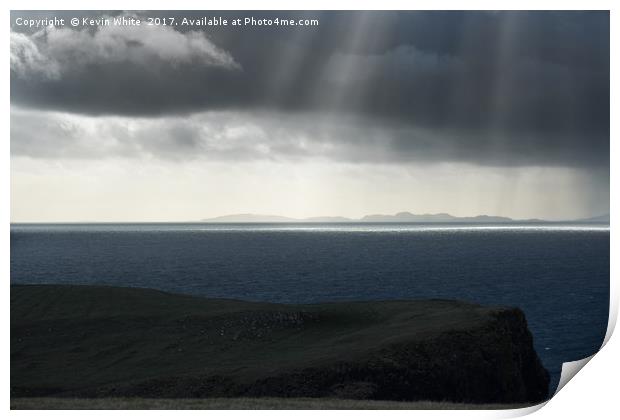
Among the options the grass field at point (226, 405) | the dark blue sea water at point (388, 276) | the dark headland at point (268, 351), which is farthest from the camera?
the dark blue sea water at point (388, 276)

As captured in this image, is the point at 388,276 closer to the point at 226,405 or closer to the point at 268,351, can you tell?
the point at 268,351

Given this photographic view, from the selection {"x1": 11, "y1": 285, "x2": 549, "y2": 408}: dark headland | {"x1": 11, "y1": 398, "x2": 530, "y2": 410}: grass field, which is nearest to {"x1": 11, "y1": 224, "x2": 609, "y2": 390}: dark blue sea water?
{"x1": 11, "y1": 285, "x2": 549, "y2": 408}: dark headland

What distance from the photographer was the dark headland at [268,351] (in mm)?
25516

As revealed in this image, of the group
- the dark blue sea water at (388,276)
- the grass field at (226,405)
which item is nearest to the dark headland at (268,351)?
the grass field at (226,405)

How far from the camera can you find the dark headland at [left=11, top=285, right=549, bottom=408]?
25516 millimetres

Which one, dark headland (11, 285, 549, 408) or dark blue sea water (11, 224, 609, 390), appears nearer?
dark headland (11, 285, 549, 408)

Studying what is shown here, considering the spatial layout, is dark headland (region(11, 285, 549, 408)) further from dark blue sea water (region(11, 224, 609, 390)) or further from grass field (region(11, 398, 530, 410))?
dark blue sea water (region(11, 224, 609, 390))

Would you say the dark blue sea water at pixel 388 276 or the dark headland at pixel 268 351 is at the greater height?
the dark headland at pixel 268 351

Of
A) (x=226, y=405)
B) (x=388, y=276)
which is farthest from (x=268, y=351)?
(x=388, y=276)

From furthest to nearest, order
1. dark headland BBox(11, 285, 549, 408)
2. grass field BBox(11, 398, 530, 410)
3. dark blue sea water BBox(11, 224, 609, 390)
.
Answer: dark blue sea water BBox(11, 224, 609, 390)
dark headland BBox(11, 285, 549, 408)
grass field BBox(11, 398, 530, 410)

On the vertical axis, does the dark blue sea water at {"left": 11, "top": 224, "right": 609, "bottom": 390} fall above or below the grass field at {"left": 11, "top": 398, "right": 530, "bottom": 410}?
below

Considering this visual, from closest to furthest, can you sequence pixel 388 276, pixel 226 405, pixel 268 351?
pixel 226 405 < pixel 268 351 < pixel 388 276

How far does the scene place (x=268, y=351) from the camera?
2973 cm

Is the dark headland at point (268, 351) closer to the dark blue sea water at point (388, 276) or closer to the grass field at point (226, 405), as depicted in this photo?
the grass field at point (226, 405)
